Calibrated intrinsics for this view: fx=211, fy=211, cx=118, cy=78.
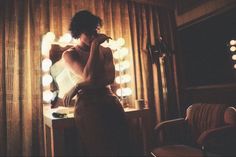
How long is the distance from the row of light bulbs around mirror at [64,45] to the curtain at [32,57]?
0.07m

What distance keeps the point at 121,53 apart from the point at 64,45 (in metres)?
0.81

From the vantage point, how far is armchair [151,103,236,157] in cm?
171

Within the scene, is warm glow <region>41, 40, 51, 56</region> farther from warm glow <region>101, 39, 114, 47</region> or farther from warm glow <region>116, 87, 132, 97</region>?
warm glow <region>116, 87, 132, 97</region>

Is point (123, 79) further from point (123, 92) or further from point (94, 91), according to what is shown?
point (94, 91)

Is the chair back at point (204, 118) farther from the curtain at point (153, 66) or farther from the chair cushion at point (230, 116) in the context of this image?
the curtain at point (153, 66)

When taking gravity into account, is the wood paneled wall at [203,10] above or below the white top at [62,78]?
above

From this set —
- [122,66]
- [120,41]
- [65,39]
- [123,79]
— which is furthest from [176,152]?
[65,39]

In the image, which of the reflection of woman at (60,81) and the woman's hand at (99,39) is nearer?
the woman's hand at (99,39)

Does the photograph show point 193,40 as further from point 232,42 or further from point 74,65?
point 74,65

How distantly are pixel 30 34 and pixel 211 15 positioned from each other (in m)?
2.43

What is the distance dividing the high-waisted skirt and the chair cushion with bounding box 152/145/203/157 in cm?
66

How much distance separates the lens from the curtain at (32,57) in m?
2.33

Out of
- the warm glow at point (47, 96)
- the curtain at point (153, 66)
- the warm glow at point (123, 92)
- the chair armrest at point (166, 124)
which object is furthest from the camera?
the curtain at point (153, 66)

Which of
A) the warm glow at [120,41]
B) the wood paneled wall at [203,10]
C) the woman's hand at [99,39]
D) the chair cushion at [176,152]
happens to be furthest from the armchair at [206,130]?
the wood paneled wall at [203,10]
